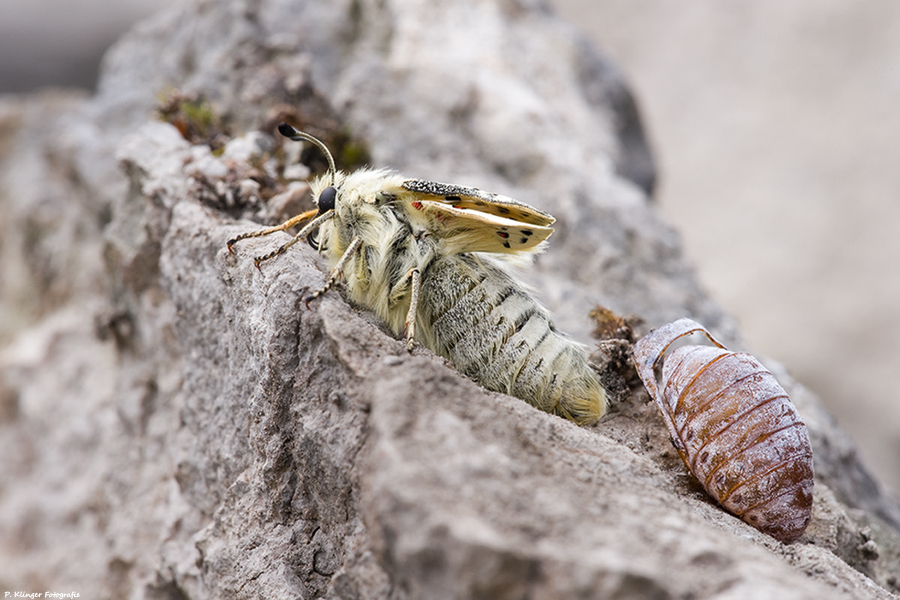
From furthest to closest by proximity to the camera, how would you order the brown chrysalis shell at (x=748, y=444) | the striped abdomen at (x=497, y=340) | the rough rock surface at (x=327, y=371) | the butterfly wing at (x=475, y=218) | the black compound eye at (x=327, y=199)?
the black compound eye at (x=327, y=199), the striped abdomen at (x=497, y=340), the butterfly wing at (x=475, y=218), the brown chrysalis shell at (x=748, y=444), the rough rock surface at (x=327, y=371)

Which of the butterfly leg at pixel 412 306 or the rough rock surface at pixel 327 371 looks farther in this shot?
the butterfly leg at pixel 412 306

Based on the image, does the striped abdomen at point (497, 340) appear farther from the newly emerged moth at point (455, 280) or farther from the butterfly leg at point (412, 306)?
the butterfly leg at point (412, 306)

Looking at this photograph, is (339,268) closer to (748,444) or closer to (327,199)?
(327,199)

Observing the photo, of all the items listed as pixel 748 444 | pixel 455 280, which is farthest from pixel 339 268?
pixel 748 444

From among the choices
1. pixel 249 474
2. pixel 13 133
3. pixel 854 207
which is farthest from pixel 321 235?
pixel 854 207


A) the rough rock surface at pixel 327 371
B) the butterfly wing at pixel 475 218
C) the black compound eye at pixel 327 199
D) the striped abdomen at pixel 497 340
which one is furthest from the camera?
the black compound eye at pixel 327 199

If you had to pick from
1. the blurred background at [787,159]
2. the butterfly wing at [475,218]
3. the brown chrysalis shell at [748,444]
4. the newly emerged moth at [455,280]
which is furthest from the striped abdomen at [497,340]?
the blurred background at [787,159]
